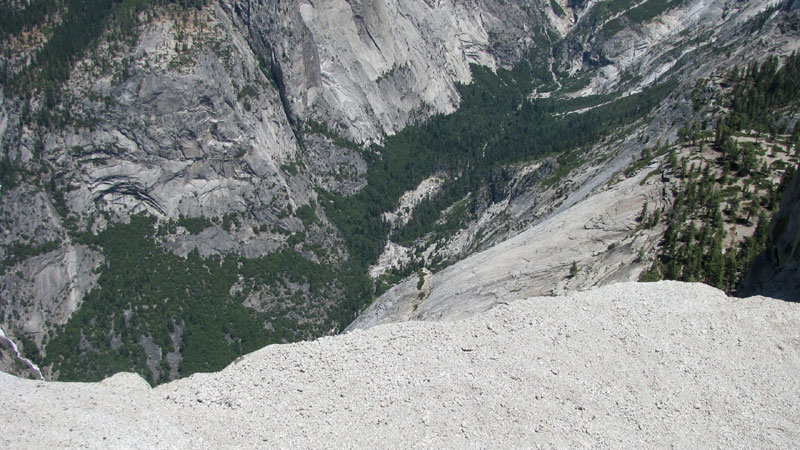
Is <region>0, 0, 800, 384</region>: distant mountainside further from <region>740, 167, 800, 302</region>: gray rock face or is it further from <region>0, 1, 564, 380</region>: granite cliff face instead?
<region>740, 167, 800, 302</region>: gray rock face

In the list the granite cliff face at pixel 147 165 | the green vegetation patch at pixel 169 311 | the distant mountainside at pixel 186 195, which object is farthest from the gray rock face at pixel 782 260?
the granite cliff face at pixel 147 165

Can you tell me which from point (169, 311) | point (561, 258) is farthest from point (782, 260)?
point (169, 311)

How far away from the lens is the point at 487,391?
23688 millimetres

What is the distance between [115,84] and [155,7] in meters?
25.9

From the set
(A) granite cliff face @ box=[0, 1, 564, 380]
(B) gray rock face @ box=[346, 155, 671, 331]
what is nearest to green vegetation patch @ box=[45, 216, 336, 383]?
(A) granite cliff face @ box=[0, 1, 564, 380]

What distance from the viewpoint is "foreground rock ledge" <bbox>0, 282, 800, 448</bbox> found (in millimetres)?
21922

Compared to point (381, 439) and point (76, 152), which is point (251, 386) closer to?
point (381, 439)

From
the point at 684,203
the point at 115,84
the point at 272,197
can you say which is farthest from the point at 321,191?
the point at 684,203

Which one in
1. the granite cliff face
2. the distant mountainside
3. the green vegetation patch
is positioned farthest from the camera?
the granite cliff face

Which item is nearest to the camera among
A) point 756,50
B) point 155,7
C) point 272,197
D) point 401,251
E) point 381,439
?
point 381,439

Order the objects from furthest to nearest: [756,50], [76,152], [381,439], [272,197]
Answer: [272,197], [76,152], [756,50], [381,439]

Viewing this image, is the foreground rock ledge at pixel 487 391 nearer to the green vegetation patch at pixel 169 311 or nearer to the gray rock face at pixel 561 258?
the gray rock face at pixel 561 258

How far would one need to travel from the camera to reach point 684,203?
5388 centimetres

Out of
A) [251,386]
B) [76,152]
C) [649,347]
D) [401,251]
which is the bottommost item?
[401,251]
